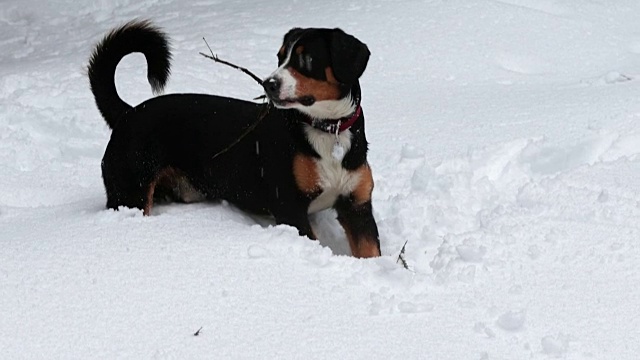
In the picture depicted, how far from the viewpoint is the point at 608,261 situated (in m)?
3.38

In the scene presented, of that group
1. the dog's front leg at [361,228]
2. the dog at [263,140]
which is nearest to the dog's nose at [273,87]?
the dog at [263,140]

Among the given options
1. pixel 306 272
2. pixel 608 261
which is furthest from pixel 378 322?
pixel 608 261

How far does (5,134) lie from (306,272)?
2.96 metres

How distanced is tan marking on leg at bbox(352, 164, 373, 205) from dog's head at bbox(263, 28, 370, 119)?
340mm

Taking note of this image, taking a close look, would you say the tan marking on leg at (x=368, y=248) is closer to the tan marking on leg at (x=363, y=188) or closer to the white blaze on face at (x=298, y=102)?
the tan marking on leg at (x=363, y=188)

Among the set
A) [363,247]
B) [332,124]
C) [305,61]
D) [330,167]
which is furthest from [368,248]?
[305,61]

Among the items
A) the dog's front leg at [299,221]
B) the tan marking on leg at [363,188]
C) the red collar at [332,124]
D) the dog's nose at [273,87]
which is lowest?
the dog's front leg at [299,221]

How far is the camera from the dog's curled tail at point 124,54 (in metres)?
4.45

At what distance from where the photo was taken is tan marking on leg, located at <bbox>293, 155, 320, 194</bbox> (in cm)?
393

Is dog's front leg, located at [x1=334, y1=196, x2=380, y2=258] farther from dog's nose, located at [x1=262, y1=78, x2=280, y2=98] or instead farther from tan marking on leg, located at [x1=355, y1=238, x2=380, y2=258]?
dog's nose, located at [x1=262, y1=78, x2=280, y2=98]

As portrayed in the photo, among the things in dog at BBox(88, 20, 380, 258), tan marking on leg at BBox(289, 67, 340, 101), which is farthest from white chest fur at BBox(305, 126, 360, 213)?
tan marking on leg at BBox(289, 67, 340, 101)

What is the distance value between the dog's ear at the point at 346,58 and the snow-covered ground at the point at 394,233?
0.70 meters

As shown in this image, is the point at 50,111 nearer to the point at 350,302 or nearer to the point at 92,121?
the point at 92,121

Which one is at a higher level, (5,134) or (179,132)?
(179,132)
